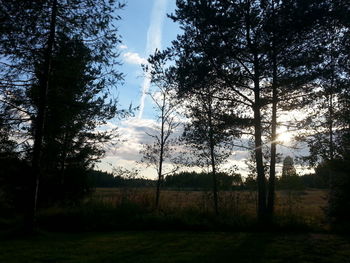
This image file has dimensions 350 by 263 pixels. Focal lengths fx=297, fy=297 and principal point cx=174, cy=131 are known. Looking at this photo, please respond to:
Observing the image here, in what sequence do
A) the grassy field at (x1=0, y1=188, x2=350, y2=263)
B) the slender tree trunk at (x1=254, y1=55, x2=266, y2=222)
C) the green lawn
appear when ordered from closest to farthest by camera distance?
the green lawn, the grassy field at (x1=0, y1=188, x2=350, y2=263), the slender tree trunk at (x1=254, y1=55, x2=266, y2=222)

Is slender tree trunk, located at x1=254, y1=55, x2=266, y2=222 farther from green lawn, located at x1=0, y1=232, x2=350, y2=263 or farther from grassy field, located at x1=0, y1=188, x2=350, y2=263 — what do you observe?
green lawn, located at x1=0, y1=232, x2=350, y2=263

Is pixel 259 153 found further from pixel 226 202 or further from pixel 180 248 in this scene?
pixel 180 248

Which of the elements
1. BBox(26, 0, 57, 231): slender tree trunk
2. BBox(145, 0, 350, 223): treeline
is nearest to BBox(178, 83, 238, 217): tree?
BBox(145, 0, 350, 223): treeline

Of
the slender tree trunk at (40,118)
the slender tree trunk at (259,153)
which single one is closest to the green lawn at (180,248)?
the slender tree trunk at (40,118)

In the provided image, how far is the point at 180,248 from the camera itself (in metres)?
8.07

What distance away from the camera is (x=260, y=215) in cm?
1188

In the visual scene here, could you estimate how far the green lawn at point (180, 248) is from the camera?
22.2 ft

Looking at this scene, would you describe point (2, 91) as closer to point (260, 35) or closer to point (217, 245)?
point (217, 245)

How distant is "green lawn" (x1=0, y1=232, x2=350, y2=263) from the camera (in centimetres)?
675

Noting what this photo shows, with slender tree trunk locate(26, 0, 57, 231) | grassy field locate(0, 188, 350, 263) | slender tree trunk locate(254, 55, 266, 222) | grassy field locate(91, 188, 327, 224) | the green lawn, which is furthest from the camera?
grassy field locate(91, 188, 327, 224)

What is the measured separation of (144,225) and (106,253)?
5.19 meters

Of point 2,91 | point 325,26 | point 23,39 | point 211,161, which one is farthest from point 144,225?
point 325,26

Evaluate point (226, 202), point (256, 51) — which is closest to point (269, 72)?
point (256, 51)

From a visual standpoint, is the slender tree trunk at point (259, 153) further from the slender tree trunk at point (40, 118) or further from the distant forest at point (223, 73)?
the slender tree trunk at point (40, 118)
